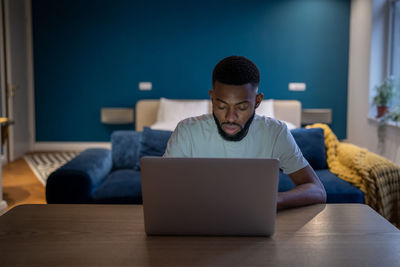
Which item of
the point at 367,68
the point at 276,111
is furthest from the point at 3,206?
the point at 367,68

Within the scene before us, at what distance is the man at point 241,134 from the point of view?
140cm

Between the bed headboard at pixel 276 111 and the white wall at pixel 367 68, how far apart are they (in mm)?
802

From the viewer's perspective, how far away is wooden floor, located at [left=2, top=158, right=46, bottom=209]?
3.73 m

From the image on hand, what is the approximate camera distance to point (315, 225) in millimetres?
1201

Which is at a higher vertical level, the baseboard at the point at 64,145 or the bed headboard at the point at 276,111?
the bed headboard at the point at 276,111

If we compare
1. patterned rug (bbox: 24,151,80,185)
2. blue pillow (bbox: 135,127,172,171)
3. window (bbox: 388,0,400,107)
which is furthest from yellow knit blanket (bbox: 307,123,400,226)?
patterned rug (bbox: 24,151,80,185)

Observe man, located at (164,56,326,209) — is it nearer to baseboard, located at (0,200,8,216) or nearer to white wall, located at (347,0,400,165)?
baseboard, located at (0,200,8,216)

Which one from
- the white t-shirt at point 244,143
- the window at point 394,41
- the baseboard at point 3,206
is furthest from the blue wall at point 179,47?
the white t-shirt at point 244,143

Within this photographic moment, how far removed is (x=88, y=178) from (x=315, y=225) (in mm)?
1636

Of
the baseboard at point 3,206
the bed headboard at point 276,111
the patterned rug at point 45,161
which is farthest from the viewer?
the bed headboard at point 276,111

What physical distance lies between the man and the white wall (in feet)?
11.8

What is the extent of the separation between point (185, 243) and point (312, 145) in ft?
6.95

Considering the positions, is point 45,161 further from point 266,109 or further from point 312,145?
point 312,145

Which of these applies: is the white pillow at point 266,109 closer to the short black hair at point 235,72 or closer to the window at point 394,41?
the window at point 394,41
